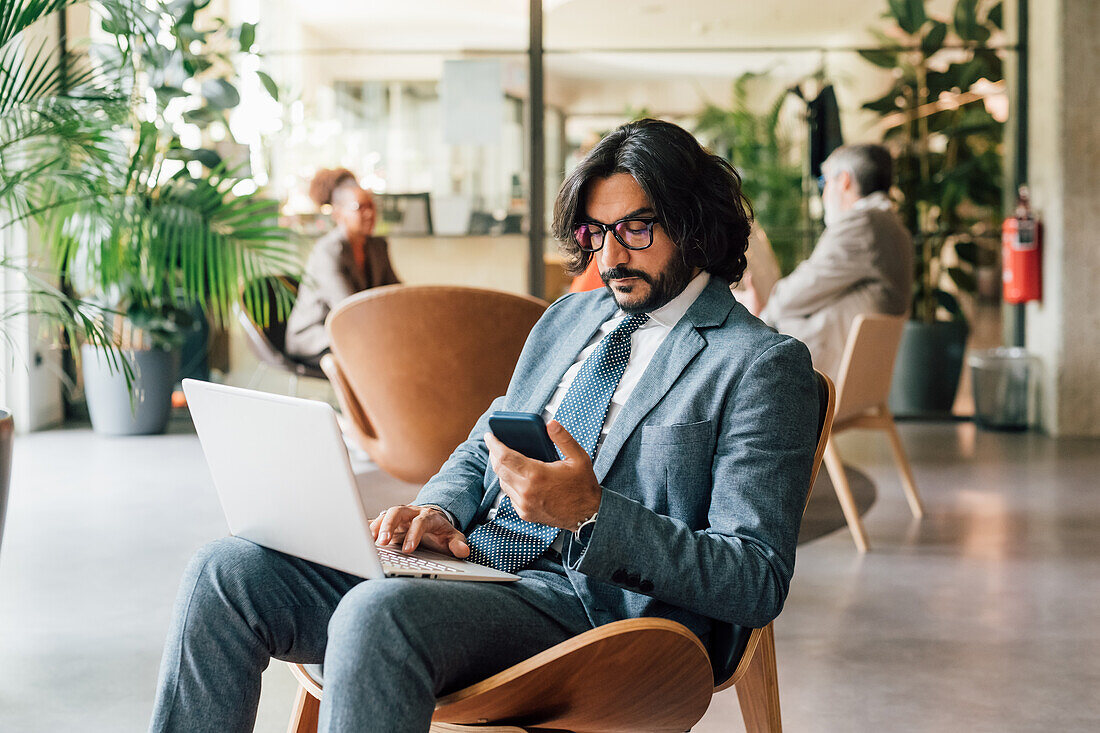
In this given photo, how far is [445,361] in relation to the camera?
3615mm

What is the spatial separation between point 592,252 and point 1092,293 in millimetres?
5586

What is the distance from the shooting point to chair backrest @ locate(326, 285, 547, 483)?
352 cm

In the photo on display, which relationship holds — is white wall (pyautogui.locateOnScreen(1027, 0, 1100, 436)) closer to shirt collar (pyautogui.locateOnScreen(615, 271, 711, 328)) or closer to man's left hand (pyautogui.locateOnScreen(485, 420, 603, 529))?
shirt collar (pyautogui.locateOnScreen(615, 271, 711, 328))

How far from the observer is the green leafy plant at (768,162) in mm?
7137

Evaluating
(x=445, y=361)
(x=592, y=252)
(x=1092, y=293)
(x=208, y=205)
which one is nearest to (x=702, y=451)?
(x=592, y=252)

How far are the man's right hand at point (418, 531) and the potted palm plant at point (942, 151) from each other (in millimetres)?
5836

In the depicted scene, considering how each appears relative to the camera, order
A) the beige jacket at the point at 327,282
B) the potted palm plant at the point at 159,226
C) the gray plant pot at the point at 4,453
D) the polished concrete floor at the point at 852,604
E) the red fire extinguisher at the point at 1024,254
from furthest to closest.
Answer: the red fire extinguisher at the point at 1024,254 < the beige jacket at the point at 327,282 < the potted palm plant at the point at 159,226 < the gray plant pot at the point at 4,453 < the polished concrete floor at the point at 852,604

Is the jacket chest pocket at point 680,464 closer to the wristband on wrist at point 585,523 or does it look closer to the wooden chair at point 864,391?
the wristband on wrist at point 585,523

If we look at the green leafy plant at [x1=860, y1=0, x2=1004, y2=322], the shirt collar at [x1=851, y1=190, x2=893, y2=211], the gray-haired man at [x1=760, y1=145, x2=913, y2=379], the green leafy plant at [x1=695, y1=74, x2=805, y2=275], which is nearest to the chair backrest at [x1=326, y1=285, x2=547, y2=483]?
the gray-haired man at [x1=760, y1=145, x2=913, y2=379]

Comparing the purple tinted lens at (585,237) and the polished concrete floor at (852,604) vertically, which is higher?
the purple tinted lens at (585,237)

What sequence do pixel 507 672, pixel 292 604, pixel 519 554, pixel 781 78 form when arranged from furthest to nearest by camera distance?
pixel 781 78, pixel 519 554, pixel 292 604, pixel 507 672

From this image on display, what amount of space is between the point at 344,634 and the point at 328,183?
5.19 meters

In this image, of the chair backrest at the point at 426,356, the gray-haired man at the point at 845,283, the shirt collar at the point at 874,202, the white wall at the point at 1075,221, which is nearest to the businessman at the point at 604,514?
the chair backrest at the point at 426,356

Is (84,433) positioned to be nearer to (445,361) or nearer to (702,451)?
(445,361)
